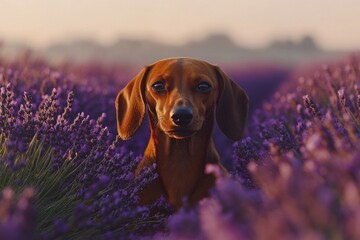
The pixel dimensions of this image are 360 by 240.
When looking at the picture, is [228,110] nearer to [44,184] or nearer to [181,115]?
[181,115]

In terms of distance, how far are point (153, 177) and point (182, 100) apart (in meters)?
0.50

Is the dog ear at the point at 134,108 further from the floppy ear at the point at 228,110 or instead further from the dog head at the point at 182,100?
the floppy ear at the point at 228,110

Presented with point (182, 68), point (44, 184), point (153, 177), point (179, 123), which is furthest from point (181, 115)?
point (44, 184)

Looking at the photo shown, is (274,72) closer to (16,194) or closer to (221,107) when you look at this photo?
(221,107)

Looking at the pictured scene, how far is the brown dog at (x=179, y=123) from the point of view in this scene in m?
3.96

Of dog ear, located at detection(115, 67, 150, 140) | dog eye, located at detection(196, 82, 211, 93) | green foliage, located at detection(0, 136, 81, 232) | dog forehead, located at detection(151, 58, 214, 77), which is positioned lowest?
green foliage, located at detection(0, 136, 81, 232)

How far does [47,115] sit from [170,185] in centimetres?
87

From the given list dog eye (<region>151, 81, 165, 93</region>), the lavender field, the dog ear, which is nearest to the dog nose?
the lavender field

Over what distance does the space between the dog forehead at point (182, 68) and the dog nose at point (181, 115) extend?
0.44m


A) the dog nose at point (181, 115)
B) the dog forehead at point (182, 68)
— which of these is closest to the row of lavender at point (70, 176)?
the dog nose at point (181, 115)

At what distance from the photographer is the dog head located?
3861 mm

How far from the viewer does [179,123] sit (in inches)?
149

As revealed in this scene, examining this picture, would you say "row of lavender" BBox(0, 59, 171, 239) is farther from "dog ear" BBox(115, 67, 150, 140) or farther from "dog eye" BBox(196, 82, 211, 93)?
"dog eye" BBox(196, 82, 211, 93)

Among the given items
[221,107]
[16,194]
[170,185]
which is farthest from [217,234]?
[221,107]
